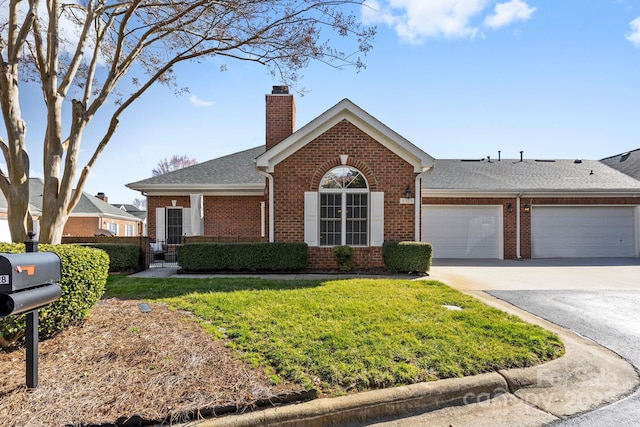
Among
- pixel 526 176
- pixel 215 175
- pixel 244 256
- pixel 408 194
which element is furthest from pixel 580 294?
pixel 215 175

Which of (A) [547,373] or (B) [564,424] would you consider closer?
(B) [564,424]

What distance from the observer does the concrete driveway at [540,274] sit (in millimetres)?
9055

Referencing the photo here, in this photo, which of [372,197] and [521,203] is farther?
[521,203]

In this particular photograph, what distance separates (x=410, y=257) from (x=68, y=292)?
8.33 m

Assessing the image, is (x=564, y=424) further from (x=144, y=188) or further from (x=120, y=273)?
(x=144, y=188)

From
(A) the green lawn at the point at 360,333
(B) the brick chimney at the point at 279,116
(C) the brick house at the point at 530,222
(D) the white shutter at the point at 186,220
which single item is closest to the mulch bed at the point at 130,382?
(A) the green lawn at the point at 360,333

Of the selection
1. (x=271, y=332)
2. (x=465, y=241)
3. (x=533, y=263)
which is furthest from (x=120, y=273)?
(x=533, y=263)

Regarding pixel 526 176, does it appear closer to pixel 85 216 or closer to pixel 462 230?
pixel 462 230

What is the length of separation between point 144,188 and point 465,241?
13861mm

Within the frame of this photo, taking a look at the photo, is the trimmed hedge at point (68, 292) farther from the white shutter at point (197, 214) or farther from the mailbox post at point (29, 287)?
the white shutter at point (197, 214)

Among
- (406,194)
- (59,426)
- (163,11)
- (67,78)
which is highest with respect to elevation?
(163,11)

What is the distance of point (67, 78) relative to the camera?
7.48 metres

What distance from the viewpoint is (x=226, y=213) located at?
51.5 ft

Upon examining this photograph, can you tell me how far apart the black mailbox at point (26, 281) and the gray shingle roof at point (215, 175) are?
12.1 meters
